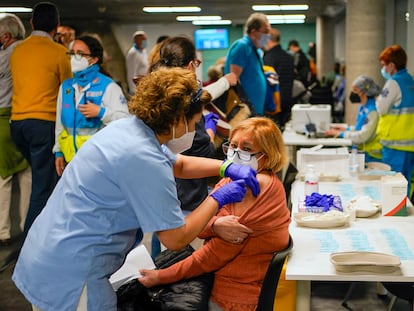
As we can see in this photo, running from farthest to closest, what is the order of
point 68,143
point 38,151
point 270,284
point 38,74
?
1. point 38,151
2. point 38,74
3. point 68,143
4. point 270,284

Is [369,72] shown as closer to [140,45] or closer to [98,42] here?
[140,45]

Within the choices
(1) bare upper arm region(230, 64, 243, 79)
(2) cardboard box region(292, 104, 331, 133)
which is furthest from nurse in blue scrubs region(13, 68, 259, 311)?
(2) cardboard box region(292, 104, 331, 133)

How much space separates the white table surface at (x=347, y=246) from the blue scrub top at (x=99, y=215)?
2.11 ft

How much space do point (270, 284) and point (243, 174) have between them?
414 millimetres

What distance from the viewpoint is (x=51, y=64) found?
4.23 metres

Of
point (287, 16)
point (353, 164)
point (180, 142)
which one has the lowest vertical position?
point (353, 164)

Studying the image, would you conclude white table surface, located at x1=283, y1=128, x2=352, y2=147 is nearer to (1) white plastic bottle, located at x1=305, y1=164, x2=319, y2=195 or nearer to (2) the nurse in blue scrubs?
(1) white plastic bottle, located at x1=305, y1=164, x2=319, y2=195

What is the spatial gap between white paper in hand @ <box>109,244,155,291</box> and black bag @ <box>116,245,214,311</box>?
0.04m

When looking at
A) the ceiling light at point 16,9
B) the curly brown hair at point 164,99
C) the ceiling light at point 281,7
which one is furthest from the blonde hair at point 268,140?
the ceiling light at point 281,7

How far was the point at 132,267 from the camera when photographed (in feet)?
8.05

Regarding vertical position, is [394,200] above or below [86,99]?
below

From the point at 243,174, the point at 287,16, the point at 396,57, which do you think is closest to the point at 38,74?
the point at 243,174

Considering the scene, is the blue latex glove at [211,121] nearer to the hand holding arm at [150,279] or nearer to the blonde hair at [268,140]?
the blonde hair at [268,140]

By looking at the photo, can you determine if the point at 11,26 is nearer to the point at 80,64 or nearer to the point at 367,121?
the point at 80,64
